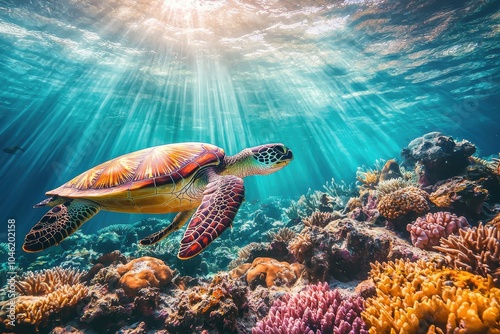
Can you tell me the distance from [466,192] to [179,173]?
17.4 ft

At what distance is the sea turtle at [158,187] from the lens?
3.13 meters

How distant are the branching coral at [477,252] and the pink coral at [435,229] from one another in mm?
553

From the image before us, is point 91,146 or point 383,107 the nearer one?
point 383,107

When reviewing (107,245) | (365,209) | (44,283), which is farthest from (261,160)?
(107,245)

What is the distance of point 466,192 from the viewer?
4402 mm

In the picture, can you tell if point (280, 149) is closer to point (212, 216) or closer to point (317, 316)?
point (212, 216)

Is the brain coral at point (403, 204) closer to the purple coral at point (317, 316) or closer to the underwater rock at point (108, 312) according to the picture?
the purple coral at point (317, 316)

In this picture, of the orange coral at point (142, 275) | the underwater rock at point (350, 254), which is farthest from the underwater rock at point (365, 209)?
the orange coral at point (142, 275)

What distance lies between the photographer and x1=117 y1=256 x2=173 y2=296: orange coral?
3.61 m

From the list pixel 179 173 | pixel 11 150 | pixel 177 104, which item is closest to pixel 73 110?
pixel 177 104

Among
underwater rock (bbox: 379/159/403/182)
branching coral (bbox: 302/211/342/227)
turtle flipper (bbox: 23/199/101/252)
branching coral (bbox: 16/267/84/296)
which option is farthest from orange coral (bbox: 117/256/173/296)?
underwater rock (bbox: 379/159/403/182)

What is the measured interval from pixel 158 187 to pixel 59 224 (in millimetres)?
1572

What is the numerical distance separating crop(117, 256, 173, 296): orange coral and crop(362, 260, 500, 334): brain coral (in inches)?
125

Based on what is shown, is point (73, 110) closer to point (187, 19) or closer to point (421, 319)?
point (187, 19)
